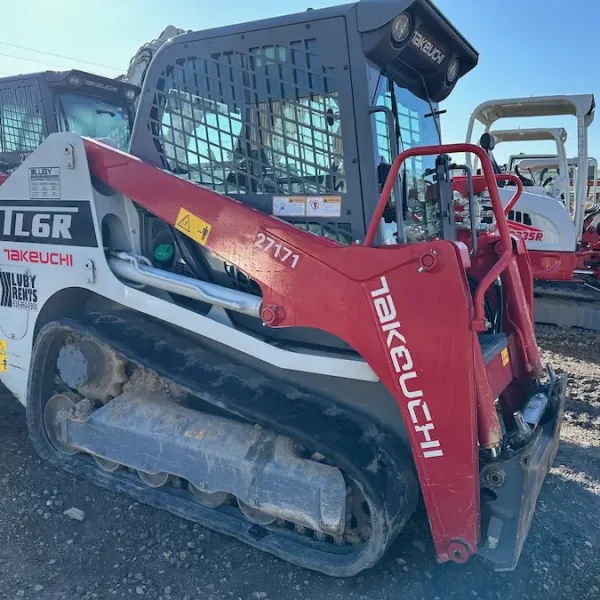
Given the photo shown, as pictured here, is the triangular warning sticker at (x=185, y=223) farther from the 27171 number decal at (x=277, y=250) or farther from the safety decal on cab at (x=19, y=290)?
the safety decal on cab at (x=19, y=290)

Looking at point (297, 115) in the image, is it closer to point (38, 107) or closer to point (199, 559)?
point (199, 559)

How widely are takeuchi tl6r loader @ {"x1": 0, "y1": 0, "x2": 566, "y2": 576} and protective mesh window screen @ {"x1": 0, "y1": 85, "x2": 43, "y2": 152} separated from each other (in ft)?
7.09

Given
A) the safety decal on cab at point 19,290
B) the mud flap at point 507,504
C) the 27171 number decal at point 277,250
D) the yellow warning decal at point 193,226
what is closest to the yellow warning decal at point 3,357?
the safety decal on cab at point 19,290

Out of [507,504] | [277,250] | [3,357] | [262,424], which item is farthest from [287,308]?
[3,357]

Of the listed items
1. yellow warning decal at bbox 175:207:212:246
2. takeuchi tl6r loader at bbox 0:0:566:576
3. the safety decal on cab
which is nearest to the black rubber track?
takeuchi tl6r loader at bbox 0:0:566:576

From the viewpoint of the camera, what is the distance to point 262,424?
102 inches

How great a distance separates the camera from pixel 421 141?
3365 millimetres

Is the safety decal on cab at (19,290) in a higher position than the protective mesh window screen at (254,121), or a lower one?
lower

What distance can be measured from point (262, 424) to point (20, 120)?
407cm

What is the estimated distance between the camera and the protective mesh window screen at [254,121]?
2613 mm

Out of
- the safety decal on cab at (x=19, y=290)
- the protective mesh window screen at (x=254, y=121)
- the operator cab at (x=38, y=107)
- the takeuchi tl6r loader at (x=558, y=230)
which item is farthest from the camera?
the takeuchi tl6r loader at (x=558, y=230)

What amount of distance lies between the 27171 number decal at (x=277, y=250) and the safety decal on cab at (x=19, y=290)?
1442 mm

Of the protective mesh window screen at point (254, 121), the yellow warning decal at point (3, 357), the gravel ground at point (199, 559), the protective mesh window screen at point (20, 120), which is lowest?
the gravel ground at point (199, 559)

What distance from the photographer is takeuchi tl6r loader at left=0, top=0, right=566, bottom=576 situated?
2.34 meters
